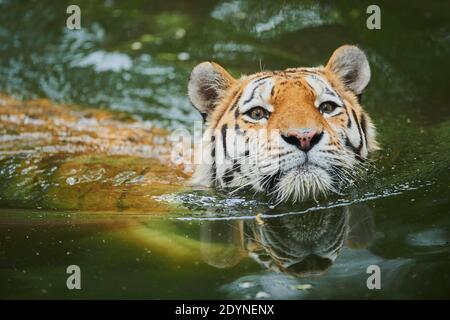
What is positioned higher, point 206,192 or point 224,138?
point 224,138

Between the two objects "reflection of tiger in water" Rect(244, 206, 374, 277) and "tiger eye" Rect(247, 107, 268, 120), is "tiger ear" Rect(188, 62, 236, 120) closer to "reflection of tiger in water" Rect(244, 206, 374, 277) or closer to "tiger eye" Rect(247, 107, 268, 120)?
"tiger eye" Rect(247, 107, 268, 120)

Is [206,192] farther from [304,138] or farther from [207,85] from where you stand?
[304,138]

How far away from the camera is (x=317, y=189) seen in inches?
124

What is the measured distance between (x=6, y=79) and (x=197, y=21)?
192 centimetres

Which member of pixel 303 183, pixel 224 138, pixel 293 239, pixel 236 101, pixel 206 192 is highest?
pixel 236 101

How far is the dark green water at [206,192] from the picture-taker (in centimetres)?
255

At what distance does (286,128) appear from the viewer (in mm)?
3057

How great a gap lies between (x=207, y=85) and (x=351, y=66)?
2.60ft

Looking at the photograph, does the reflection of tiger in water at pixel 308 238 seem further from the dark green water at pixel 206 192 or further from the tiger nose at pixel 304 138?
the tiger nose at pixel 304 138

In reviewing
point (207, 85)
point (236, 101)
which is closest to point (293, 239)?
Answer: point (236, 101)

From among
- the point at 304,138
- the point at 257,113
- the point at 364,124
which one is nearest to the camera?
the point at 304,138

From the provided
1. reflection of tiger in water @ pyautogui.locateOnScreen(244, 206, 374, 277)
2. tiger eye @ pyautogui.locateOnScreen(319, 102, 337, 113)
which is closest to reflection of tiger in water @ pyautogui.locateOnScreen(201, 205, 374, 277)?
reflection of tiger in water @ pyautogui.locateOnScreen(244, 206, 374, 277)

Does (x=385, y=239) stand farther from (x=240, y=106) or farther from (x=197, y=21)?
(x=197, y=21)

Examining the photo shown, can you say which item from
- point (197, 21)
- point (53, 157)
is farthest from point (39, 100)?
point (197, 21)
